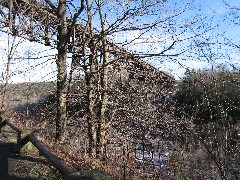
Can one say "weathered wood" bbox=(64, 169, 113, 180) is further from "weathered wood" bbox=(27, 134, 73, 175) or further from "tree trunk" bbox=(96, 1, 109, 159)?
"tree trunk" bbox=(96, 1, 109, 159)

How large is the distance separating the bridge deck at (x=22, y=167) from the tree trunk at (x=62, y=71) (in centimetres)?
196

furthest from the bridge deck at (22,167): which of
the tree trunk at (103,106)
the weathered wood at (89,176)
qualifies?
the tree trunk at (103,106)

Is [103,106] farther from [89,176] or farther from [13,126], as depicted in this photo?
[89,176]

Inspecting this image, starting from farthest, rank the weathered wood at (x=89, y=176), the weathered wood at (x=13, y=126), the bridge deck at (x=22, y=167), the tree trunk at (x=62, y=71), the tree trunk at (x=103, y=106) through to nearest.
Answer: the tree trunk at (x=103, y=106) → the tree trunk at (x=62, y=71) → the weathered wood at (x=13, y=126) → the bridge deck at (x=22, y=167) → the weathered wood at (x=89, y=176)

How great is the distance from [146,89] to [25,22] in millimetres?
4822

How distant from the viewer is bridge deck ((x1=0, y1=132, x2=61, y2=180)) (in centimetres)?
479

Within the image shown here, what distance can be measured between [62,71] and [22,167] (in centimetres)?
370

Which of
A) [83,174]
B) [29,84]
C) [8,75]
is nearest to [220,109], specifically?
[83,174]

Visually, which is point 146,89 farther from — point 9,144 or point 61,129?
point 9,144

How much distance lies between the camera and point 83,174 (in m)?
3.08

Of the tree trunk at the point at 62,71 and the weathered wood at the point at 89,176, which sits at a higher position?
the tree trunk at the point at 62,71

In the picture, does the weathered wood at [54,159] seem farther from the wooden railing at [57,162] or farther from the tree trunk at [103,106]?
the tree trunk at [103,106]

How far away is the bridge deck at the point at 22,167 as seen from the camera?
4793 mm

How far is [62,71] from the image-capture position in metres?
8.45
